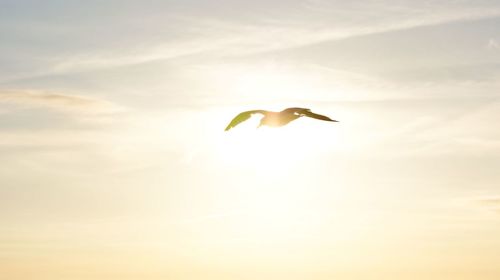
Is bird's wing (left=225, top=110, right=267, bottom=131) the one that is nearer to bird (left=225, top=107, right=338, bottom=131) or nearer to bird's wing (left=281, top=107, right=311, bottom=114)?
bird (left=225, top=107, right=338, bottom=131)

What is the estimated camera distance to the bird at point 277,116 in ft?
247

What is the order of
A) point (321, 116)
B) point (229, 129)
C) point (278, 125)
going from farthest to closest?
point (229, 129)
point (278, 125)
point (321, 116)

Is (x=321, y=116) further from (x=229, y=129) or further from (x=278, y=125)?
(x=229, y=129)

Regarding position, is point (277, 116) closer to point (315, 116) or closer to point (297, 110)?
point (297, 110)

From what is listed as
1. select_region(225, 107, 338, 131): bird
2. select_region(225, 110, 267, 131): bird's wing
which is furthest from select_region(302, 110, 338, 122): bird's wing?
select_region(225, 110, 267, 131): bird's wing

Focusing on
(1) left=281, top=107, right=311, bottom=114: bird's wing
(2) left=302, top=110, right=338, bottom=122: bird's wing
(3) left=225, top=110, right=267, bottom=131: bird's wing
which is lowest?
(2) left=302, top=110, right=338, bottom=122: bird's wing

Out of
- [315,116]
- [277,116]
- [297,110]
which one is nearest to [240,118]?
[277,116]

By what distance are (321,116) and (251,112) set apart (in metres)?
11.3

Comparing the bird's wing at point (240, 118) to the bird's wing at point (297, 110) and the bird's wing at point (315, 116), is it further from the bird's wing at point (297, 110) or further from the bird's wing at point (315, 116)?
the bird's wing at point (315, 116)

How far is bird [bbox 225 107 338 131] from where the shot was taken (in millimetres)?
75438

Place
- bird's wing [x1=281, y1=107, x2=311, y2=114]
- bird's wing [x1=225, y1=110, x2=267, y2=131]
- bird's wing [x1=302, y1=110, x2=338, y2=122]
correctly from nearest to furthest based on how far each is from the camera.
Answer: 1. bird's wing [x1=302, y1=110, x2=338, y2=122]
2. bird's wing [x1=281, y1=107, x2=311, y2=114]
3. bird's wing [x1=225, y1=110, x2=267, y2=131]

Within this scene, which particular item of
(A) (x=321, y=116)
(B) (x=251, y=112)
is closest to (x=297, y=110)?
(A) (x=321, y=116)

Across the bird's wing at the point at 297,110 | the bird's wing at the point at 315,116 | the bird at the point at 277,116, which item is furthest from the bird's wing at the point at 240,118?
the bird's wing at the point at 315,116

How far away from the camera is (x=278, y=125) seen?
79.9 m
